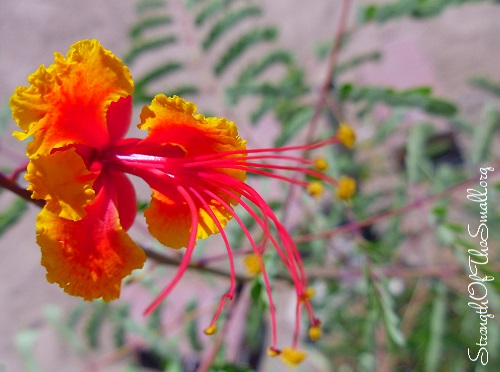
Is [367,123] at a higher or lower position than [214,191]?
higher

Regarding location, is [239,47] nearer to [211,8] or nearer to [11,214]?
[211,8]

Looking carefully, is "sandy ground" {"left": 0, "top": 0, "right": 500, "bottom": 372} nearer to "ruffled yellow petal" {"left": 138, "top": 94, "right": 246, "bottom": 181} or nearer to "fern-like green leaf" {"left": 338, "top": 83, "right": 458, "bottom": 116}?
"fern-like green leaf" {"left": 338, "top": 83, "right": 458, "bottom": 116}

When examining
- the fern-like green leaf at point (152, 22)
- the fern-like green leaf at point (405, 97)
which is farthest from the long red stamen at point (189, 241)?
the fern-like green leaf at point (152, 22)

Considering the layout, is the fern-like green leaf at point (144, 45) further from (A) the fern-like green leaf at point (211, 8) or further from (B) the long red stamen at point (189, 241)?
(B) the long red stamen at point (189, 241)

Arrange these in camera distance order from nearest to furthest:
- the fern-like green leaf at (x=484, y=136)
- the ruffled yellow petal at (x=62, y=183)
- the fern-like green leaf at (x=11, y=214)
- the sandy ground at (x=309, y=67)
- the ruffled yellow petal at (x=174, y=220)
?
the ruffled yellow petal at (x=62, y=183), the ruffled yellow petal at (x=174, y=220), the fern-like green leaf at (x=11, y=214), the fern-like green leaf at (x=484, y=136), the sandy ground at (x=309, y=67)

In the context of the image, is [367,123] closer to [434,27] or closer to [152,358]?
[434,27]

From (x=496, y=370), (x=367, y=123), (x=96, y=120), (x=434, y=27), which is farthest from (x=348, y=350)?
(x=434, y=27)

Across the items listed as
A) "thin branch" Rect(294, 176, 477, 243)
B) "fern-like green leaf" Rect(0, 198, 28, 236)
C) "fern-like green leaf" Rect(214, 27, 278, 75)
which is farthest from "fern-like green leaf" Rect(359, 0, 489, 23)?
"fern-like green leaf" Rect(0, 198, 28, 236)
